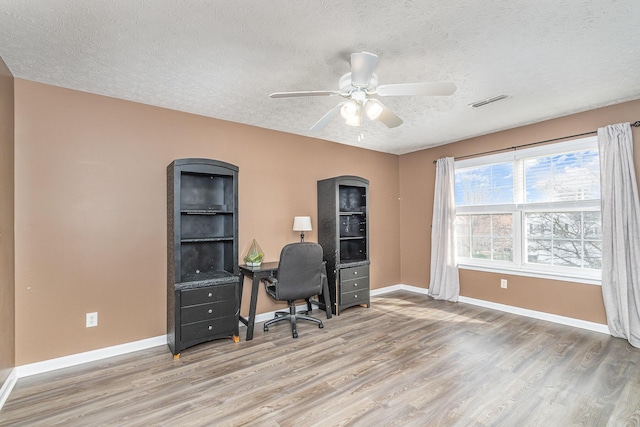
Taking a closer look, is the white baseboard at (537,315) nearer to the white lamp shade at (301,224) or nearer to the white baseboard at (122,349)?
the white baseboard at (122,349)

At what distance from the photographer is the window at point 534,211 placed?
3.38m

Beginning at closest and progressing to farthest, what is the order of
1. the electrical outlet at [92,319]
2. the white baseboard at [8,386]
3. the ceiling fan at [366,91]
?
1. the ceiling fan at [366,91]
2. the white baseboard at [8,386]
3. the electrical outlet at [92,319]

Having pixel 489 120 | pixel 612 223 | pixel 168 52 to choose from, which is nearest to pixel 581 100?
pixel 489 120

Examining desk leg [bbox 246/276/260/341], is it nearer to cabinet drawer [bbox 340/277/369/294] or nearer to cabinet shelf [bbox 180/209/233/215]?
cabinet shelf [bbox 180/209/233/215]

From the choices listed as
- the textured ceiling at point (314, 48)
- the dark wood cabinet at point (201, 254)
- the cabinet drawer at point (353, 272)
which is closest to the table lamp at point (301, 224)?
the cabinet drawer at point (353, 272)

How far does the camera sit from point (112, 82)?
2.54 metres

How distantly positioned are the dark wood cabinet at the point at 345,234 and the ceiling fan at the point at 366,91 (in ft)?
5.49

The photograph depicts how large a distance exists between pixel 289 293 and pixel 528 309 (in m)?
3.07

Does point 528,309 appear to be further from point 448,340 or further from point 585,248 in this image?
point 448,340

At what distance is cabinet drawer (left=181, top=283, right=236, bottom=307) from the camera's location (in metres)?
2.81

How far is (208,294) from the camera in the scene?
291 cm

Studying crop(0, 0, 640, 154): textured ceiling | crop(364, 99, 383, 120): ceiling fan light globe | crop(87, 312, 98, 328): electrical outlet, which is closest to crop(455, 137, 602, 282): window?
crop(0, 0, 640, 154): textured ceiling

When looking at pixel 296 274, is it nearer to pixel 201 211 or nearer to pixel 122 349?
pixel 201 211

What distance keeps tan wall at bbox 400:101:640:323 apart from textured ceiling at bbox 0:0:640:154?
1.13 feet
